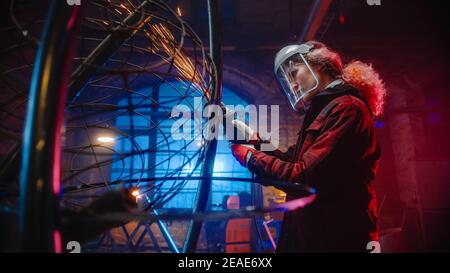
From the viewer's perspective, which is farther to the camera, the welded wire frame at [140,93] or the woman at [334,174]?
the woman at [334,174]

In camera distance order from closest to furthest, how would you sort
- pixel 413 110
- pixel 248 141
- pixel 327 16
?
pixel 248 141 < pixel 327 16 < pixel 413 110

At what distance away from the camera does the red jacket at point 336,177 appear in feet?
3.74

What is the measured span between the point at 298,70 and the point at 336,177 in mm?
635

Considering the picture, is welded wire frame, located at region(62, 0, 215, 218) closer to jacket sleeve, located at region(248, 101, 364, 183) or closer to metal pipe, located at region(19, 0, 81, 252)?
metal pipe, located at region(19, 0, 81, 252)

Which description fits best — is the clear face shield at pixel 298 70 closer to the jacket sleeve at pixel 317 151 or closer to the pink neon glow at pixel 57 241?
the jacket sleeve at pixel 317 151

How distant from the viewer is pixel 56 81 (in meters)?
0.47

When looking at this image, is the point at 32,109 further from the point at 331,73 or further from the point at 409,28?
the point at 409,28

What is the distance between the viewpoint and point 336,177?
1.17 m

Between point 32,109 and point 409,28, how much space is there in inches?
309

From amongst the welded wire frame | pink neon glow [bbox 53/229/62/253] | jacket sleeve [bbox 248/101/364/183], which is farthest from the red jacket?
pink neon glow [bbox 53/229/62/253]

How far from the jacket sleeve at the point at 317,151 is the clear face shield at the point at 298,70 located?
319 mm

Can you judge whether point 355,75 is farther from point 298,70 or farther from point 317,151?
point 317,151

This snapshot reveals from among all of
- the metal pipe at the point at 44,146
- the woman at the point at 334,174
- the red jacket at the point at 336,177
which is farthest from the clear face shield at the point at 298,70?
the metal pipe at the point at 44,146
